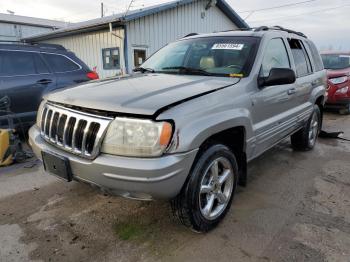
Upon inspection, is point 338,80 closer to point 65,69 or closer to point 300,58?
point 300,58

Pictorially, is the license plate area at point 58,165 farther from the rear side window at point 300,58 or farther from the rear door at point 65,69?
the rear door at point 65,69

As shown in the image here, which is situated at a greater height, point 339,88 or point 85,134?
point 85,134

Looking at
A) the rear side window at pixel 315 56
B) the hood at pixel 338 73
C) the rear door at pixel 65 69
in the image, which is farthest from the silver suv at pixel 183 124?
the hood at pixel 338 73

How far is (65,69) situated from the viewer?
6.05 meters

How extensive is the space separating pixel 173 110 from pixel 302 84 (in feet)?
9.06

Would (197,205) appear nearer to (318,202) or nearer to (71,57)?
(318,202)

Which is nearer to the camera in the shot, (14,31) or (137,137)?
(137,137)

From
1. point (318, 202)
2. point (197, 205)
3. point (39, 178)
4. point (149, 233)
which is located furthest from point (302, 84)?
point (39, 178)

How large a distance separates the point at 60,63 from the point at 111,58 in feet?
24.2

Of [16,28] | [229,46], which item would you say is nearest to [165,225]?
[229,46]

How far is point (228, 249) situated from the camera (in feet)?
8.52

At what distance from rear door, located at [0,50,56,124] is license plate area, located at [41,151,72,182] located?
308 cm

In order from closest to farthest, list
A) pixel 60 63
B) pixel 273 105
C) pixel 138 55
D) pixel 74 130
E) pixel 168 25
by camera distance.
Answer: pixel 74 130
pixel 273 105
pixel 60 63
pixel 138 55
pixel 168 25

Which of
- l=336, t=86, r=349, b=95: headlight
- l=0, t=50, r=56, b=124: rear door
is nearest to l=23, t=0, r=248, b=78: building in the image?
l=0, t=50, r=56, b=124: rear door
